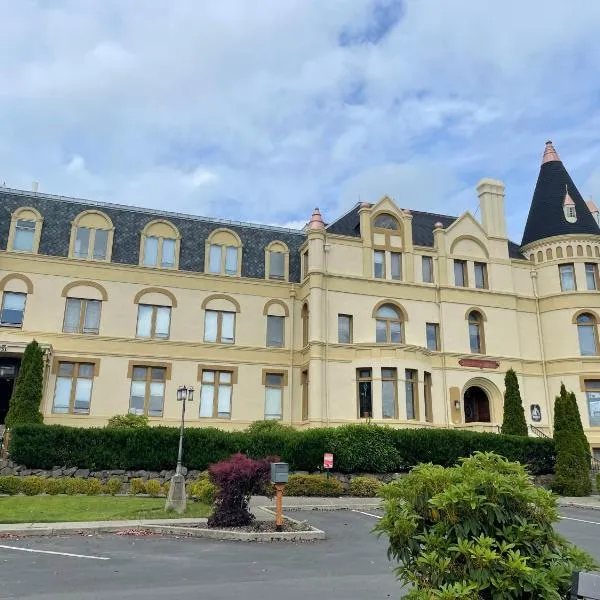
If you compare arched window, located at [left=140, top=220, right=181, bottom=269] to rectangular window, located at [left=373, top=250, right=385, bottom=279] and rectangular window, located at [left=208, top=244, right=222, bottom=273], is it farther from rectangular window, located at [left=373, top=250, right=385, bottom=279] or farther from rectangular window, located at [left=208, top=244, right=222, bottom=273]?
rectangular window, located at [left=373, top=250, right=385, bottom=279]

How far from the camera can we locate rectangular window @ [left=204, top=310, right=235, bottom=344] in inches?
1233

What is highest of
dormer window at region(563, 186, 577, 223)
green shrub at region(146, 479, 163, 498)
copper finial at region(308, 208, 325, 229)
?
dormer window at region(563, 186, 577, 223)

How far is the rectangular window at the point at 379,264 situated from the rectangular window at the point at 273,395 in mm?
7654

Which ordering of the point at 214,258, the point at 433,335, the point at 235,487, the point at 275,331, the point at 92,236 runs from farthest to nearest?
1. the point at 433,335
2. the point at 214,258
3. the point at 275,331
4. the point at 92,236
5. the point at 235,487

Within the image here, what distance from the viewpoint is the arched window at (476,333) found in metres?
33.4

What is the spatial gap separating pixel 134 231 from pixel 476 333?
19.8 m

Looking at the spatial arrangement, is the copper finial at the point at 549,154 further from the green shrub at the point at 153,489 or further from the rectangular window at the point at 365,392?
the green shrub at the point at 153,489

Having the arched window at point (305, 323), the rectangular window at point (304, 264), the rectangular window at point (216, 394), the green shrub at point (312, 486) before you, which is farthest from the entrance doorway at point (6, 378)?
the rectangular window at point (304, 264)

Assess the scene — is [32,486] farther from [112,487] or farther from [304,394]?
[304,394]

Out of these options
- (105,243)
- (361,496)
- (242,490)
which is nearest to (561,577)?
(242,490)

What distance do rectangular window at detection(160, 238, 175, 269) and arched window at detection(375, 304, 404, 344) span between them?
11364 millimetres

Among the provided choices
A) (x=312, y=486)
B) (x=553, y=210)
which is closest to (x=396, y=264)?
(x=553, y=210)

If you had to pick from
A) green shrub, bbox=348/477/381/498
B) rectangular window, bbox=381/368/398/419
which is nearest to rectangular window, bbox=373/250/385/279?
rectangular window, bbox=381/368/398/419

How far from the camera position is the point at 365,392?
30.1m
